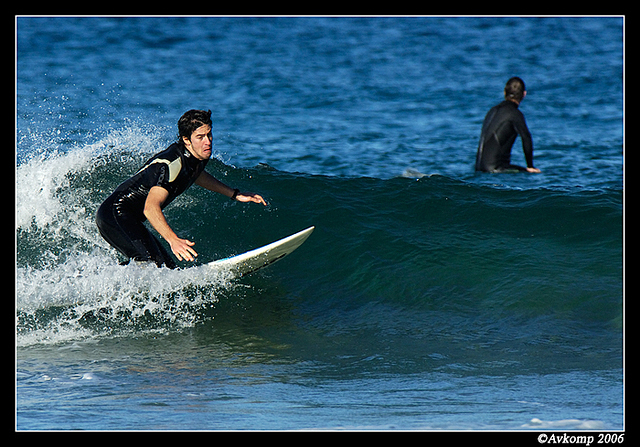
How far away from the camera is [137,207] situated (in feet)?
17.7

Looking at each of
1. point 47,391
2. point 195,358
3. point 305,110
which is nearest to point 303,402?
point 195,358

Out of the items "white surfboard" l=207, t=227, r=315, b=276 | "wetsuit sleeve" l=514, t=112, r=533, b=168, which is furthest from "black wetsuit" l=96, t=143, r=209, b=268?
"wetsuit sleeve" l=514, t=112, r=533, b=168

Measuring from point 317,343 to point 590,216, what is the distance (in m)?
4.09

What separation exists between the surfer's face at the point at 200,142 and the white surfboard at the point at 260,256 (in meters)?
1.08

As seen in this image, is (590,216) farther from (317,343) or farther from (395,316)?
(317,343)

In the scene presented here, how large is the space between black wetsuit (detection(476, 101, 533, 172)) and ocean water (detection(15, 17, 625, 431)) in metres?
0.43

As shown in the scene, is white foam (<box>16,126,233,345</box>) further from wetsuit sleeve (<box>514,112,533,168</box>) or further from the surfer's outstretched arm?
wetsuit sleeve (<box>514,112,533,168</box>)

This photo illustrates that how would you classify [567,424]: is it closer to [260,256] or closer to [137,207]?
[260,256]

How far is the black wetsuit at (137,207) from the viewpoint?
524 centimetres

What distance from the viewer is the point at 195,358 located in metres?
4.98

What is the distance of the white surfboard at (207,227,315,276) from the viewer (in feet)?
19.4

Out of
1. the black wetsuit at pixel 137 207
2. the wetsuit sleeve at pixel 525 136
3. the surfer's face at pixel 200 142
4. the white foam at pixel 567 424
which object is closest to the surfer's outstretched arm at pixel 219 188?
the black wetsuit at pixel 137 207

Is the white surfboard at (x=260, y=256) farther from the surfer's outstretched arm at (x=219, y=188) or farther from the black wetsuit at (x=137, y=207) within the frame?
the black wetsuit at (x=137, y=207)

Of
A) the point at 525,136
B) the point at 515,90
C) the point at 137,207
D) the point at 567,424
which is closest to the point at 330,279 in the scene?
the point at 137,207
